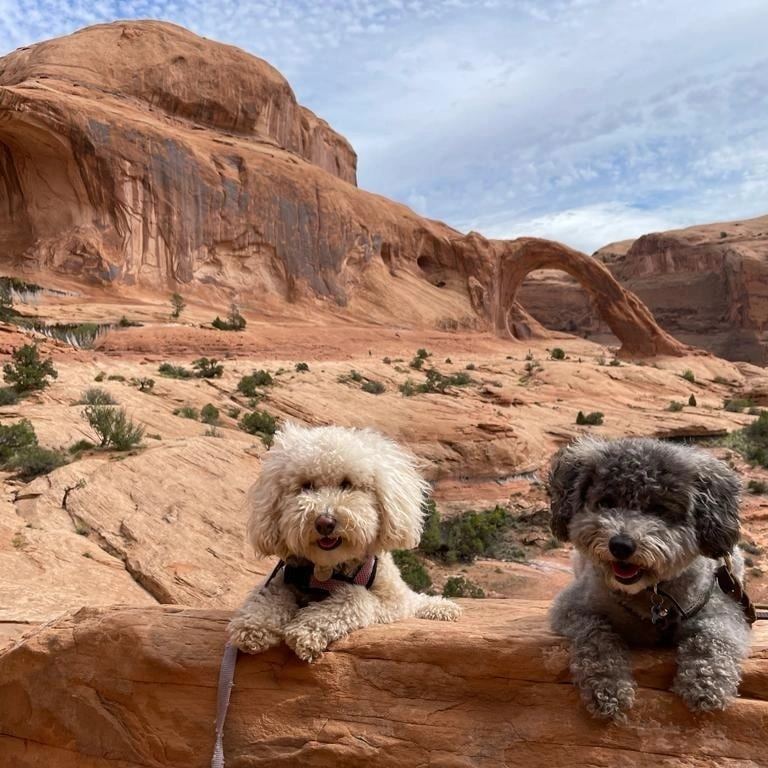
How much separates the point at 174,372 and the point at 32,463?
36.7 ft

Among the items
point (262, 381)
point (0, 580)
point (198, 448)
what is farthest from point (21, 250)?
point (0, 580)

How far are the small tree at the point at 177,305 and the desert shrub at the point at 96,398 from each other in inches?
630

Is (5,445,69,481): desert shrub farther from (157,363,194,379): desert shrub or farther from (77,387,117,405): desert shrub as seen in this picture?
(157,363,194,379): desert shrub

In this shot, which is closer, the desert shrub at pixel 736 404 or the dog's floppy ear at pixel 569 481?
the dog's floppy ear at pixel 569 481

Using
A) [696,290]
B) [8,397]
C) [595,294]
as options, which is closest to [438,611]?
[8,397]

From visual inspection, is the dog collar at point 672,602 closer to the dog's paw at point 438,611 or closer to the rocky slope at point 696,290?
the dog's paw at point 438,611

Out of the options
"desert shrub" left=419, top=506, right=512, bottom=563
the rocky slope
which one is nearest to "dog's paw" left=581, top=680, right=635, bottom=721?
"desert shrub" left=419, top=506, right=512, bottom=563

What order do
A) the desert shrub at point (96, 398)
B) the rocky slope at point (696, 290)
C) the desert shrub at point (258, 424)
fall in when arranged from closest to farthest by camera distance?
1. the desert shrub at point (96, 398)
2. the desert shrub at point (258, 424)
3. the rocky slope at point (696, 290)

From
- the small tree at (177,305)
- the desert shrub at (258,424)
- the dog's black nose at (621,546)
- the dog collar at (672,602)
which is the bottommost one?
the desert shrub at (258,424)

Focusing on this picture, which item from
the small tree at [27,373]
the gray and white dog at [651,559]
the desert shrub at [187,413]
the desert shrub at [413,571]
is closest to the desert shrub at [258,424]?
the desert shrub at [187,413]

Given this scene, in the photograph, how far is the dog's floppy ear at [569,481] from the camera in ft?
8.72

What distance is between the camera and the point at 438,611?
3.64 metres

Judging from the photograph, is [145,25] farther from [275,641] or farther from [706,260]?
[706,260]

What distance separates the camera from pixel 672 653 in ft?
8.71
